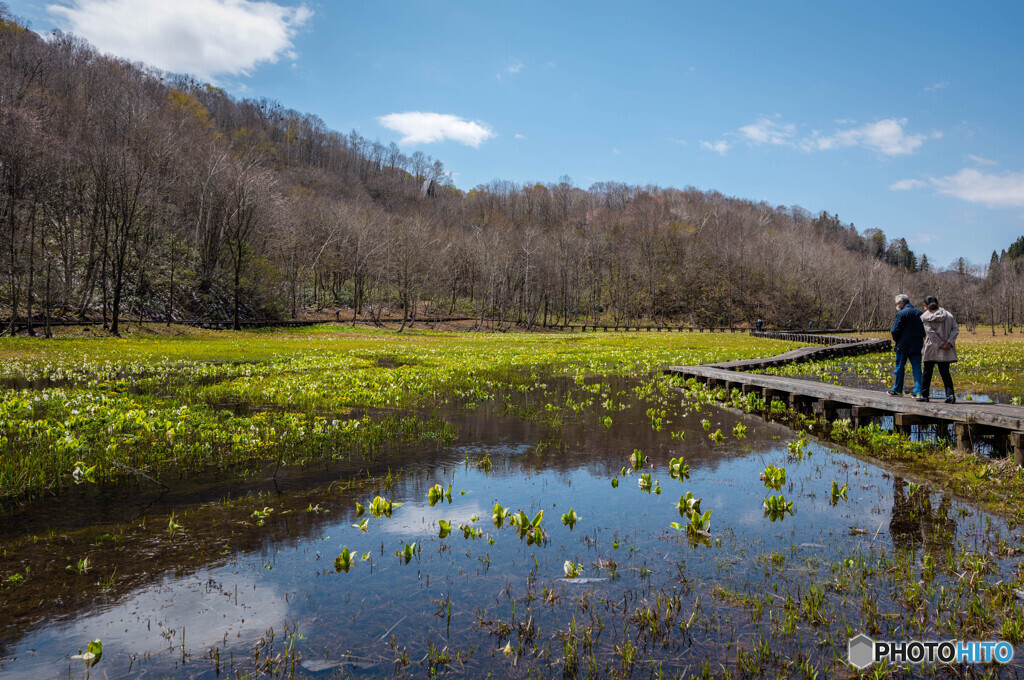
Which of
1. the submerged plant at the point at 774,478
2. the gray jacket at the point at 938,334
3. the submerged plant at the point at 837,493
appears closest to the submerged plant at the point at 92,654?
the submerged plant at the point at 774,478

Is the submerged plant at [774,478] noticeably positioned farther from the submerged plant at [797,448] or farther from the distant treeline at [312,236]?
the distant treeline at [312,236]

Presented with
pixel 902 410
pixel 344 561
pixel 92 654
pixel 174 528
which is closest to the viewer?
pixel 92 654

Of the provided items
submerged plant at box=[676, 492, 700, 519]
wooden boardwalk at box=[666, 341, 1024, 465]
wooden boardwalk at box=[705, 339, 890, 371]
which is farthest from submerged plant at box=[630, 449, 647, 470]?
wooden boardwalk at box=[705, 339, 890, 371]

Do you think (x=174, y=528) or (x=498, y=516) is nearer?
(x=174, y=528)

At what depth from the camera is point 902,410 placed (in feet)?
40.7

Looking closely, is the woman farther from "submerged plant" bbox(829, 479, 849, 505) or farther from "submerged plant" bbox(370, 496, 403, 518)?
"submerged plant" bbox(370, 496, 403, 518)

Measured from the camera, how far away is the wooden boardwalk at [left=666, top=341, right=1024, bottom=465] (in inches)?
418

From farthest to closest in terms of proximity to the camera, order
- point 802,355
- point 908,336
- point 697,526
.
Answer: point 802,355
point 908,336
point 697,526

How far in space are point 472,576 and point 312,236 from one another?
78.4 metres

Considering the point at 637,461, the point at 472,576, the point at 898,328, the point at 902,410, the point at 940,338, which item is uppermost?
the point at 898,328

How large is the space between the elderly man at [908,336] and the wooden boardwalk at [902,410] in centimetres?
67

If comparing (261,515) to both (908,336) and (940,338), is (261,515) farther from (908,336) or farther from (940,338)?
(908,336)

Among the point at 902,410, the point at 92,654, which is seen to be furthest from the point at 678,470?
the point at 92,654

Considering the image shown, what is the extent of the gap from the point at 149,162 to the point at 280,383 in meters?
45.0
